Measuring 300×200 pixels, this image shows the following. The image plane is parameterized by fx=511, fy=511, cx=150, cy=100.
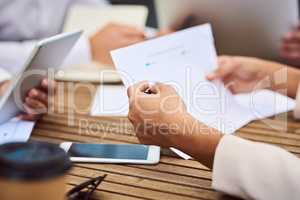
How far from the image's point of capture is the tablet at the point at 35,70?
977 millimetres

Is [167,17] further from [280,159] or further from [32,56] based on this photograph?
[280,159]

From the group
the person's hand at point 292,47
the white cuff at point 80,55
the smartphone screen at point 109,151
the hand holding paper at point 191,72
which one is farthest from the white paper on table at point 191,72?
the white cuff at point 80,55

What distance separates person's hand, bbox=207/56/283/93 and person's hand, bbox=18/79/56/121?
41 cm

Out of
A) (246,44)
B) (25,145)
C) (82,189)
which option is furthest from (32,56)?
(246,44)

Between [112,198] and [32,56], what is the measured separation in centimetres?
34

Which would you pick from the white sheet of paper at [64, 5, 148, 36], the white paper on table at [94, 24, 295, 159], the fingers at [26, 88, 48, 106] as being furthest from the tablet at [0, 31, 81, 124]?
the white sheet of paper at [64, 5, 148, 36]

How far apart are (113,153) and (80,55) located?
0.64 meters

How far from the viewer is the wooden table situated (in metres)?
Result: 0.78

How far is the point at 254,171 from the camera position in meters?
0.74

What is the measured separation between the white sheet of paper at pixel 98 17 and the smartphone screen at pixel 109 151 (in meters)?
0.70

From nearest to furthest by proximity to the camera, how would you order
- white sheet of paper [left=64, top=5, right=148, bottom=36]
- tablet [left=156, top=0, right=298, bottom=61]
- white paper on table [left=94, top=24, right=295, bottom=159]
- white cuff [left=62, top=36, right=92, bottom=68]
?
white paper on table [left=94, top=24, right=295, bottom=159]
tablet [left=156, top=0, right=298, bottom=61]
white cuff [left=62, top=36, right=92, bottom=68]
white sheet of paper [left=64, top=5, right=148, bottom=36]

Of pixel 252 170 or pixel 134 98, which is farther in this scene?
pixel 134 98

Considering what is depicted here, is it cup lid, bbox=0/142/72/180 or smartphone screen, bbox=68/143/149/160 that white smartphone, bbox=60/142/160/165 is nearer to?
smartphone screen, bbox=68/143/149/160

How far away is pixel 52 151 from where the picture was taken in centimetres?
55
